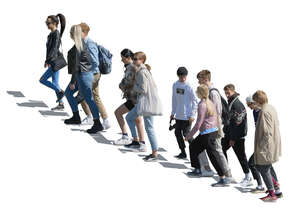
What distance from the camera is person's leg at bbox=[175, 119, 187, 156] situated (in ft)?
55.4

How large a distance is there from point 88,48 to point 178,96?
8.50ft

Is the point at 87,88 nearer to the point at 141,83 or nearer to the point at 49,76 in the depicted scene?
the point at 141,83

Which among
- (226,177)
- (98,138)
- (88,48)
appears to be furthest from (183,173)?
(88,48)

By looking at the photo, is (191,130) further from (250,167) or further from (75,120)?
(75,120)

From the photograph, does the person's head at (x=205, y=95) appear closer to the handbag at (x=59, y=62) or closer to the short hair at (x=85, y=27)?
the short hair at (x=85, y=27)

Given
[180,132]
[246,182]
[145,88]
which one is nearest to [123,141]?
[180,132]

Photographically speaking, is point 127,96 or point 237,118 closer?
point 237,118

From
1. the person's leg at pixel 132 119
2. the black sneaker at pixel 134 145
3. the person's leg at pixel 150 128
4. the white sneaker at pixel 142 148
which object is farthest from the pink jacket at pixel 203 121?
the black sneaker at pixel 134 145

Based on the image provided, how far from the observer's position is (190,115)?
1670 centimetres

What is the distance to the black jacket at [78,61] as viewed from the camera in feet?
57.5

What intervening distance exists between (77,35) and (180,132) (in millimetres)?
3250

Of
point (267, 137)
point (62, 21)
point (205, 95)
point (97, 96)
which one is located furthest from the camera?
point (62, 21)

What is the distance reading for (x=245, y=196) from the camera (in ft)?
50.6

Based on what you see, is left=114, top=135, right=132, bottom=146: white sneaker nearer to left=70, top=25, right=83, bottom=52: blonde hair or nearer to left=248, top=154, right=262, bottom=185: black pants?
left=70, top=25, right=83, bottom=52: blonde hair
